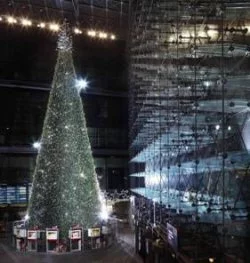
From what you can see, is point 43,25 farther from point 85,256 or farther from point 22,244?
point 85,256

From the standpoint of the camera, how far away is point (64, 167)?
21.0 meters

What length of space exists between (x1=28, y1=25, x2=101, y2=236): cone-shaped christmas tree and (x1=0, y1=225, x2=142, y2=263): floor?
139cm

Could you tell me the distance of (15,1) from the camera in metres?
23.8

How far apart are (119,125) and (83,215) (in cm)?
1762

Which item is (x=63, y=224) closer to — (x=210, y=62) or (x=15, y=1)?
(x=15, y=1)

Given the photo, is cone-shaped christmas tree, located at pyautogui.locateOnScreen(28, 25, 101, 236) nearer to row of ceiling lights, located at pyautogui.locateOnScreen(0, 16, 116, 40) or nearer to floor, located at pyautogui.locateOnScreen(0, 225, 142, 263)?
floor, located at pyautogui.locateOnScreen(0, 225, 142, 263)

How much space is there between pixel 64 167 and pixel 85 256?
3881 mm

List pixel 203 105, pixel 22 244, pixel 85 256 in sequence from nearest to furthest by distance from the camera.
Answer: pixel 203 105 → pixel 85 256 → pixel 22 244

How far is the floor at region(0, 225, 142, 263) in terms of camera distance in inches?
691

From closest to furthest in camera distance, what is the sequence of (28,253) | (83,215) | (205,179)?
(205,179) → (28,253) → (83,215)

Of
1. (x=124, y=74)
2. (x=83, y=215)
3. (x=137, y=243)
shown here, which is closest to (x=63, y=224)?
(x=83, y=215)

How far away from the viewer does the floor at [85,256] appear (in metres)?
17.5

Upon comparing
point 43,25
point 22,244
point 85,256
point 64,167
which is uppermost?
point 43,25

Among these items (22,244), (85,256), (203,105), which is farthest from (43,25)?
(203,105)
